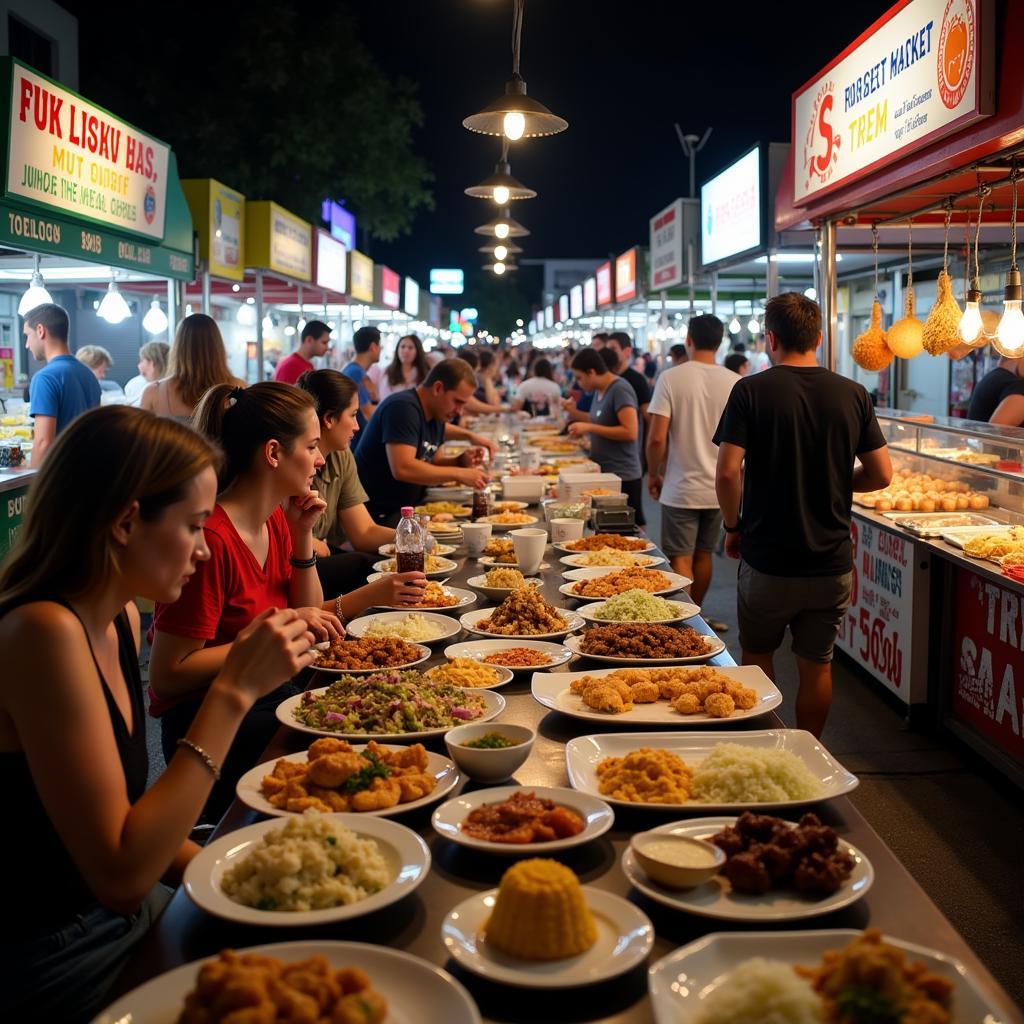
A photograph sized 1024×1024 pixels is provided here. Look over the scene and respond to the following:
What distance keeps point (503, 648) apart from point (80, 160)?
577 cm

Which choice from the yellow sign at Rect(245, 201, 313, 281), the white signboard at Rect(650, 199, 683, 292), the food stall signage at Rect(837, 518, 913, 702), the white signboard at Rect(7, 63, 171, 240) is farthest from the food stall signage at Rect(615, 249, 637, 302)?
the food stall signage at Rect(837, 518, 913, 702)

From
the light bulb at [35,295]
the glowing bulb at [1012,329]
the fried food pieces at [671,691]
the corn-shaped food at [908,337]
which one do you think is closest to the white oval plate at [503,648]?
the fried food pieces at [671,691]

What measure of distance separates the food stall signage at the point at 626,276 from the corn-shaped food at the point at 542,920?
18760mm

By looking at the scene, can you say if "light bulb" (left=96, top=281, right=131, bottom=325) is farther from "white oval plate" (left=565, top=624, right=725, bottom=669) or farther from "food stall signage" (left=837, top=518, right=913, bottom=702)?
"white oval plate" (left=565, top=624, right=725, bottom=669)

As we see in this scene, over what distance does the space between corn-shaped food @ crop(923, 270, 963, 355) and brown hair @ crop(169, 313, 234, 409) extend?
4256mm

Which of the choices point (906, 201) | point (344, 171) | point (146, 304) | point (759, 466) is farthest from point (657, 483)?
point (344, 171)

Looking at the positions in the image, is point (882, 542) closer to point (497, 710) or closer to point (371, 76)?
point (497, 710)

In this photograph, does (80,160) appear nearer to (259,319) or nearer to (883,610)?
(259,319)

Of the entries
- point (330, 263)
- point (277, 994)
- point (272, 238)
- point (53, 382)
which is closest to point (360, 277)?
point (330, 263)

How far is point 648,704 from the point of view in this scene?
262 cm

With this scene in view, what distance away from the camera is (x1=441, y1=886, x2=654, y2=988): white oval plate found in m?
1.42

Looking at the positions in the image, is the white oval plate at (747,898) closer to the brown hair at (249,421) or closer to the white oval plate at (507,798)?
the white oval plate at (507,798)

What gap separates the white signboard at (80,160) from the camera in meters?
6.38

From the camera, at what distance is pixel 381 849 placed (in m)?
1.80
